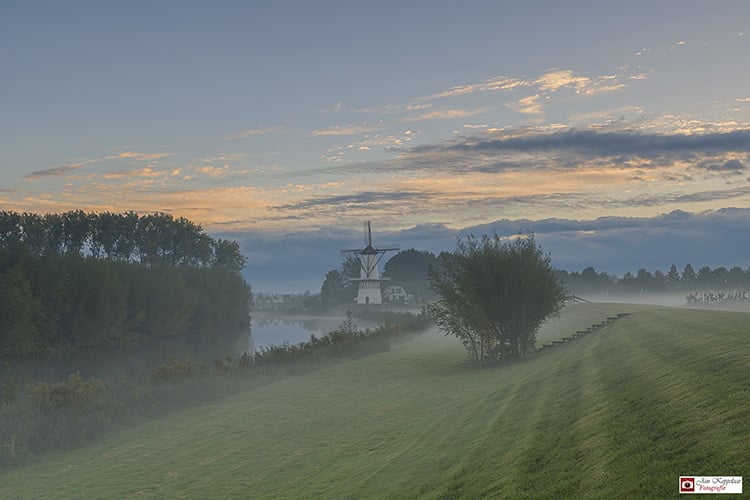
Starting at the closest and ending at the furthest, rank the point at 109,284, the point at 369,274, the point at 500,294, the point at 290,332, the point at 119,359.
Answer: the point at 500,294
the point at 119,359
the point at 109,284
the point at 290,332
the point at 369,274

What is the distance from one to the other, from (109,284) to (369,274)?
272ft

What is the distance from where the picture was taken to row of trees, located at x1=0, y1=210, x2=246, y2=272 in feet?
435

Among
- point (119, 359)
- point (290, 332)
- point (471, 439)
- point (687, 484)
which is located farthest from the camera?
point (290, 332)

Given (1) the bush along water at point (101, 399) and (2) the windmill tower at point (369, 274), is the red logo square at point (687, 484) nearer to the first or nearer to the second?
(1) the bush along water at point (101, 399)

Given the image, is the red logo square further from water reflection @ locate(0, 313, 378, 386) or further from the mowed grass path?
water reflection @ locate(0, 313, 378, 386)

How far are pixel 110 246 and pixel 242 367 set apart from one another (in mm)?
109092

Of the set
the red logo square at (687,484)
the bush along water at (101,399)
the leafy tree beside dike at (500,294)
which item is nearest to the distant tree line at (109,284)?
the bush along water at (101,399)

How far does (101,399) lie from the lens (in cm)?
3225

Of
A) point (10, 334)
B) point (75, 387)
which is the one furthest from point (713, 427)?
point (10, 334)

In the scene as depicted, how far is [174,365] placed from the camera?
41562 mm

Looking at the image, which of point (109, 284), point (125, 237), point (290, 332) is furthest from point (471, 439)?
point (125, 237)

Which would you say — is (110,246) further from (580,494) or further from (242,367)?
(580,494)

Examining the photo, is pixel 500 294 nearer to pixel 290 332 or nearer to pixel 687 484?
pixel 687 484

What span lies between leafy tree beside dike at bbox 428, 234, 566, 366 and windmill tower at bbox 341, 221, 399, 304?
4807 inches
